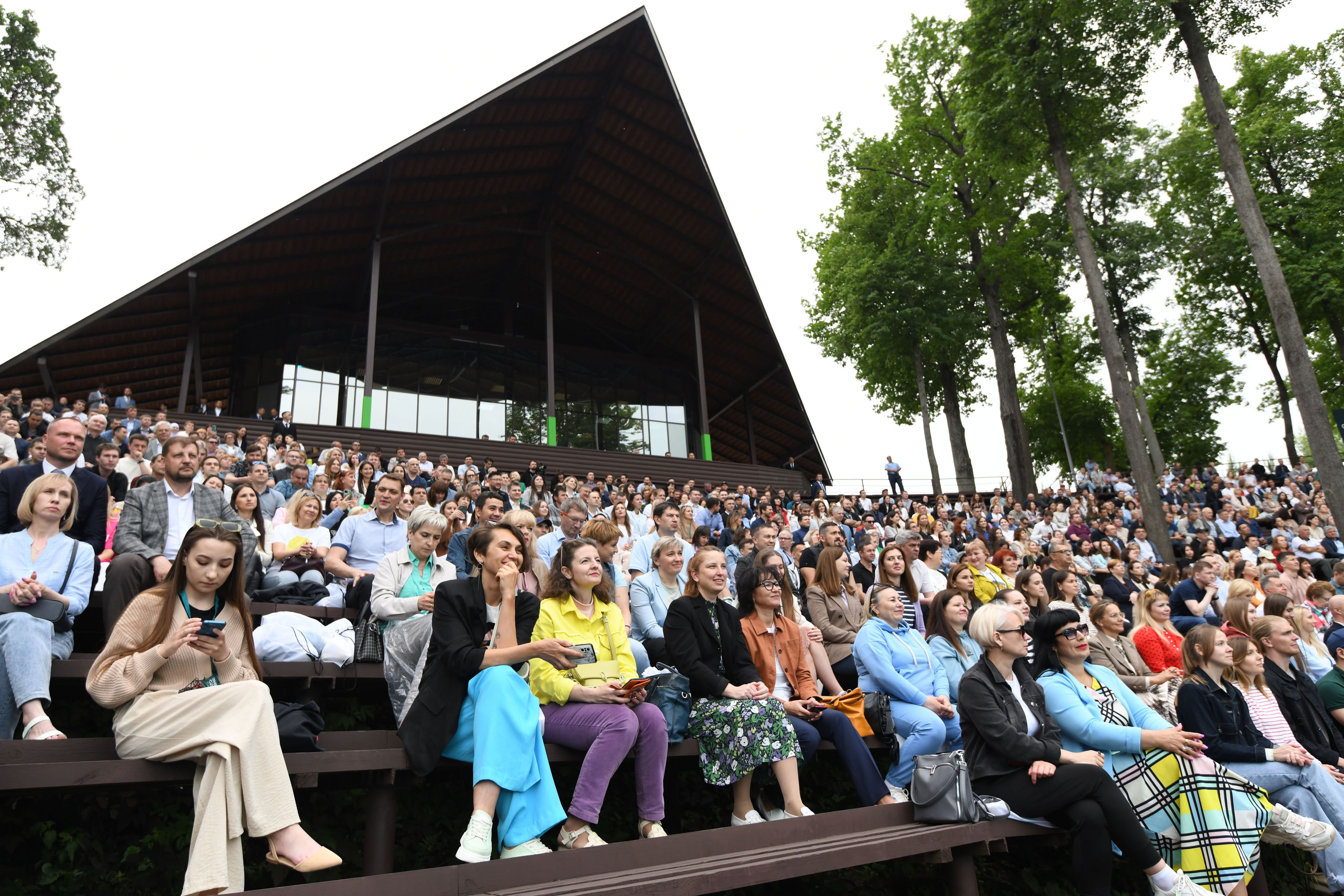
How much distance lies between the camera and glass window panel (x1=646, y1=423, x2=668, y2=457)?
27.5 meters

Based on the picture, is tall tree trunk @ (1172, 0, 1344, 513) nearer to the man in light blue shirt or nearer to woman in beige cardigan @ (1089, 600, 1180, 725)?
woman in beige cardigan @ (1089, 600, 1180, 725)

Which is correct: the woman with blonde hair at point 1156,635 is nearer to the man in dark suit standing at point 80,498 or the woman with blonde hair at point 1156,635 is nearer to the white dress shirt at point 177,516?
the white dress shirt at point 177,516

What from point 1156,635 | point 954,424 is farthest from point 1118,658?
point 954,424

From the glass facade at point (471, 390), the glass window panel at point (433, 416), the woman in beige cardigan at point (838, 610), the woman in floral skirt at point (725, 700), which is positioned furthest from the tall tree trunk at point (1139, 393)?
the woman in floral skirt at point (725, 700)

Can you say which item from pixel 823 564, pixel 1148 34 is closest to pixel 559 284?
pixel 1148 34

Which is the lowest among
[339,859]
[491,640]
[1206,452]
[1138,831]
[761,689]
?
[1138,831]

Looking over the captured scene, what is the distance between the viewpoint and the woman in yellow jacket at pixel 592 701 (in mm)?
3467

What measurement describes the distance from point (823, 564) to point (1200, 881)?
9.16ft

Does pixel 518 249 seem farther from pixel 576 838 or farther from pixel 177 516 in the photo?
pixel 576 838

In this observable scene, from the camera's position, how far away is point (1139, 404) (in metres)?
25.4

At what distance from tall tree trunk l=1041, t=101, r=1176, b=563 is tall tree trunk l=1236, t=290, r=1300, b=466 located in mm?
14389

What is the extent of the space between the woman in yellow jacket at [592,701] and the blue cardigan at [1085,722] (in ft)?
7.05

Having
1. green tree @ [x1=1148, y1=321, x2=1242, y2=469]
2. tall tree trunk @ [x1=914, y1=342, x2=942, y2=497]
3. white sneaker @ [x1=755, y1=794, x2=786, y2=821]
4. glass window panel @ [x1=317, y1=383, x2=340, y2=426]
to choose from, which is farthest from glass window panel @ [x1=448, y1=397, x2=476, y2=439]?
green tree @ [x1=1148, y1=321, x2=1242, y2=469]

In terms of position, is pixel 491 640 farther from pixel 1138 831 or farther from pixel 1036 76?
pixel 1036 76
